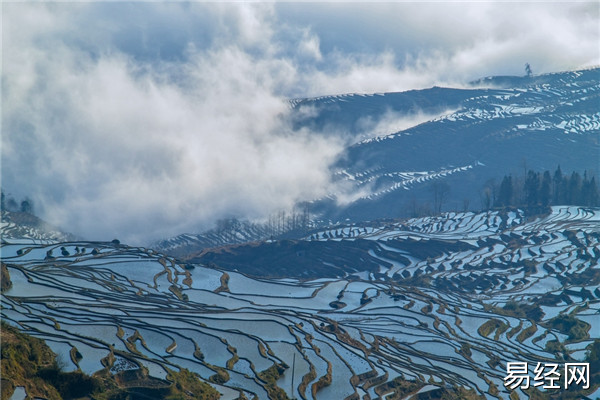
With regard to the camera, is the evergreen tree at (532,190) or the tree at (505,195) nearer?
the evergreen tree at (532,190)

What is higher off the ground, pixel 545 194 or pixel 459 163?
pixel 459 163

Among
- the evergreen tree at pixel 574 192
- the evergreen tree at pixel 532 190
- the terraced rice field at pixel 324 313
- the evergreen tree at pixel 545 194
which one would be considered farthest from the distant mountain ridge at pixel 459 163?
the terraced rice field at pixel 324 313

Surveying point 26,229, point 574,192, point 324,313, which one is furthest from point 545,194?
point 26,229

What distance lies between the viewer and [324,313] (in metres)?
62.1

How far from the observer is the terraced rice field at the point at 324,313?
42.8 m

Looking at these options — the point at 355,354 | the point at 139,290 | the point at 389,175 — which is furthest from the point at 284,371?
the point at 389,175

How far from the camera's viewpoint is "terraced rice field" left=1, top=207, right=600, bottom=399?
4278 centimetres

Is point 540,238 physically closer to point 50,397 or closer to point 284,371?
point 284,371

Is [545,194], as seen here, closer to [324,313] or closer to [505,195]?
[505,195]

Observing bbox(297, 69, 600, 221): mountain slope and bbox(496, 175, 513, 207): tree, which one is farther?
bbox(297, 69, 600, 221): mountain slope

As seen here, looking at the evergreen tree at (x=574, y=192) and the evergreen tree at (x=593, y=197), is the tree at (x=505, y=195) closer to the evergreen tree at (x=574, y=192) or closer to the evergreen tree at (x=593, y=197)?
the evergreen tree at (x=574, y=192)

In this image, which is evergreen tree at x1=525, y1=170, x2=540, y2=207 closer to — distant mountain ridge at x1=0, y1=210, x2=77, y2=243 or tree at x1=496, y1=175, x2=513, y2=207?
tree at x1=496, y1=175, x2=513, y2=207

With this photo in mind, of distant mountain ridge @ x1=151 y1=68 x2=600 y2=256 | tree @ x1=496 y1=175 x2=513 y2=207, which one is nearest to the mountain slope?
distant mountain ridge @ x1=151 y1=68 x2=600 y2=256

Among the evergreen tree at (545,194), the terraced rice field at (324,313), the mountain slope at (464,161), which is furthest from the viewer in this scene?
the mountain slope at (464,161)
